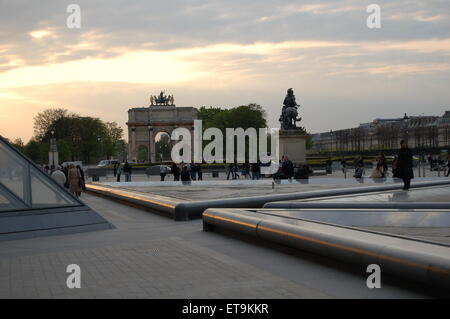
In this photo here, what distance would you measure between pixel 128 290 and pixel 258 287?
1405mm

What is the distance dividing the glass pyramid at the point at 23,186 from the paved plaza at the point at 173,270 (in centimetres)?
106

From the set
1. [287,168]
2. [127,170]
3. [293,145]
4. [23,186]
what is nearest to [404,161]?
[23,186]

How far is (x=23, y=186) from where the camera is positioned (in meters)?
12.5

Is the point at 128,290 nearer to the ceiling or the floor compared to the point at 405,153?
nearer to the floor

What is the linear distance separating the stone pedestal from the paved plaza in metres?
33.2

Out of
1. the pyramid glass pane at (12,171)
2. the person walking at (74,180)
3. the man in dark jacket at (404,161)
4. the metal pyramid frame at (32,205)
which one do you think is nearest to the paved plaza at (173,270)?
the metal pyramid frame at (32,205)

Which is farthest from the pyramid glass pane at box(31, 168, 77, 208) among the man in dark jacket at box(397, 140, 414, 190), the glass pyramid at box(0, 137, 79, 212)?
the man in dark jacket at box(397, 140, 414, 190)

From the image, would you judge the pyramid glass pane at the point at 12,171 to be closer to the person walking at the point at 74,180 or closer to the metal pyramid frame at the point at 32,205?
the metal pyramid frame at the point at 32,205

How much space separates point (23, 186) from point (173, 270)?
222 inches

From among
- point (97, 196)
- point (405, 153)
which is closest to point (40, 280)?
point (405, 153)

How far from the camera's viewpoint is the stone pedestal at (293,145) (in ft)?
147

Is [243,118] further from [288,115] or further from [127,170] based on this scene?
[127,170]
